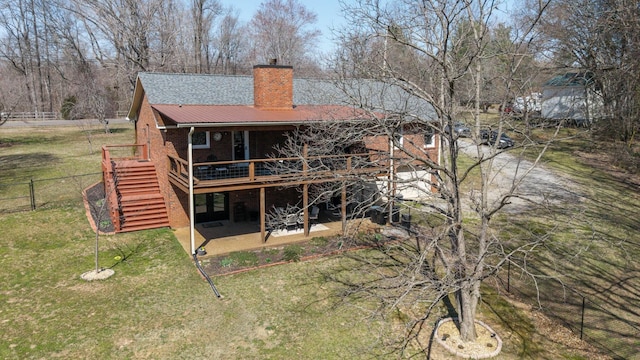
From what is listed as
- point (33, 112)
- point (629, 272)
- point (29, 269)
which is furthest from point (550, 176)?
point (33, 112)

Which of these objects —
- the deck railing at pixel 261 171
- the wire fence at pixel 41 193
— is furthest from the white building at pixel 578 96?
the wire fence at pixel 41 193

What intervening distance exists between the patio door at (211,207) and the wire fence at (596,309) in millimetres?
11206

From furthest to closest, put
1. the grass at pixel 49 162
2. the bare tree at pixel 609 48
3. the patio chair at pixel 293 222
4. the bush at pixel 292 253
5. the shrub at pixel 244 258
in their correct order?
the bare tree at pixel 609 48 < the grass at pixel 49 162 < the patio chair at pixel 293 222 < the bush at pixel 292 253 < the shrub at pixel 244 258

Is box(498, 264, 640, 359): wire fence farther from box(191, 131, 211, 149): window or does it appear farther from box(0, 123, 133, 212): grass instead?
box(0, 123, 133, 212): grass

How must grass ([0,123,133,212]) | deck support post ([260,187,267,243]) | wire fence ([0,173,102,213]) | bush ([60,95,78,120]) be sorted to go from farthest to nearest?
1. bush ([60,95,78,120])
2. grass ([0,123,133,212])
3. wire fence ([0,173,102,213])
4. deck support post ([260,187,267,243])

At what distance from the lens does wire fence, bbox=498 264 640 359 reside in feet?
33.8

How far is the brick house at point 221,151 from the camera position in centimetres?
1606

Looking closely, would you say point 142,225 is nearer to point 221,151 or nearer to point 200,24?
point 221,151

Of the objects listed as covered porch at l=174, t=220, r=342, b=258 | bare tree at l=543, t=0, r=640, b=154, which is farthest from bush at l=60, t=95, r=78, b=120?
bare tree at l=543, t=0, r=640, b=154

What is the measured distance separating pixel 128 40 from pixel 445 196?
40421mm

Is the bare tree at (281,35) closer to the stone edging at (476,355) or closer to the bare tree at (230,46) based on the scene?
the bare tree at (230,46)

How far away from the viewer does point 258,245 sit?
1547 cm

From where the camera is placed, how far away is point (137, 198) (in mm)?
17781

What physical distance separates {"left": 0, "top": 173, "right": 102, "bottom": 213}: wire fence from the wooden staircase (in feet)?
9.08
